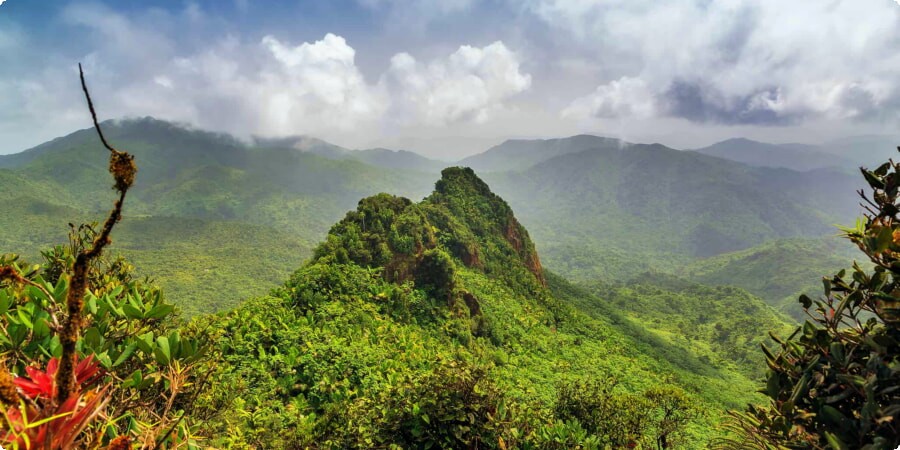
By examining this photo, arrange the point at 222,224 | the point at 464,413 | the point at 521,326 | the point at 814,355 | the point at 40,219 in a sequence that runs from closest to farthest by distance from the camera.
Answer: the point at 814,355, the point at 464,413, the point at 521,326, the point at 40,219, the point at 222,224

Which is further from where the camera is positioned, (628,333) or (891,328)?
(628,333)

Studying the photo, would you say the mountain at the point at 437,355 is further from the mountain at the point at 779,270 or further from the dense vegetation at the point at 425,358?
the mountain at the point at 779,270

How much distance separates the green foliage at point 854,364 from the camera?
7.11 ft

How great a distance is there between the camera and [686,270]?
527ft

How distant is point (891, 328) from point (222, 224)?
145 meters

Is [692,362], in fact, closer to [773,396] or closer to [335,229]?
[335,229]

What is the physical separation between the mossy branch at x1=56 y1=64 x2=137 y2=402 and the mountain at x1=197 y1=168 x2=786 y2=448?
369 centimetres

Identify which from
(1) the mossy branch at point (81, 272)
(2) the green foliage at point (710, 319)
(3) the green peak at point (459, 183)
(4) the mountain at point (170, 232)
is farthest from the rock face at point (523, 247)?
(1) the mossy branch at point (81, 272)

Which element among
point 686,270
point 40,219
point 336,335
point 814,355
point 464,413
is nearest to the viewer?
point 814,355

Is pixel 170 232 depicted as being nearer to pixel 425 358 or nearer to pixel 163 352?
pixel 425 358

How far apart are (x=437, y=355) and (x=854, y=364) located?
6.38 metres

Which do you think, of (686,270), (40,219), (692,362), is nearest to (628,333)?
(692,362)

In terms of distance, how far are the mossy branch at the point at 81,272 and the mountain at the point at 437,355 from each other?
369 centimetres

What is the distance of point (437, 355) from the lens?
25.9ft
